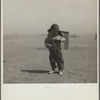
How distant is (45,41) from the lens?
0.95m

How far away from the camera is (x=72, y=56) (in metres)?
0.96

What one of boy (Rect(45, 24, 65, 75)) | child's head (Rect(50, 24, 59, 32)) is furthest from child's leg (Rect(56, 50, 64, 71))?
child's head (Rect(50, 24, 59, 32))

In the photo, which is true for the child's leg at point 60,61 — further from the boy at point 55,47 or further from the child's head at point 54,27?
the child's head at point 54,27

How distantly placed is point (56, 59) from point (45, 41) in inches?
3.8

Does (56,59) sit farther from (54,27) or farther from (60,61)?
(54,27)

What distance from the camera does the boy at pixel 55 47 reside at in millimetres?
955

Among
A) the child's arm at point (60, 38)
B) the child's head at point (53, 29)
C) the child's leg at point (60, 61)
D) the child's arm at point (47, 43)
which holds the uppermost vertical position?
the child's head at point (53, 29)

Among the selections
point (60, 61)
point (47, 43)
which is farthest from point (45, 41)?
point (60, 61)

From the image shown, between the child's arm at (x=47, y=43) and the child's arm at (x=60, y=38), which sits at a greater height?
the child's arm at (x=60, y=38)

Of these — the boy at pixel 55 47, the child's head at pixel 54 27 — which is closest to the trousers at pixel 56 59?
the boy at pixel 55 47

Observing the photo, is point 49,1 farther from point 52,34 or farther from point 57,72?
point 57,72
